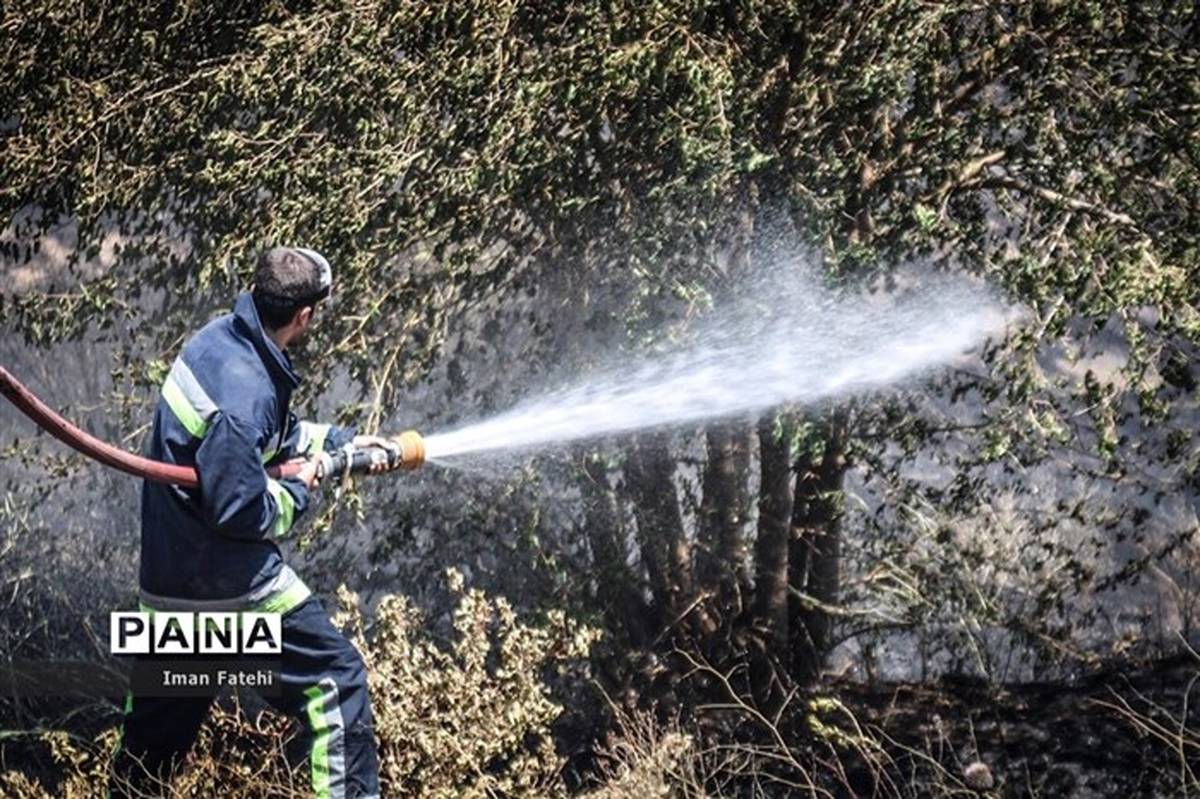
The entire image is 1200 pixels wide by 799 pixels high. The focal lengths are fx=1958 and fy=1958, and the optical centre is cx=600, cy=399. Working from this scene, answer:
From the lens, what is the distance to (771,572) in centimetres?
761

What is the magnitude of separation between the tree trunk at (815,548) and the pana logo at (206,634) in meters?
2.37

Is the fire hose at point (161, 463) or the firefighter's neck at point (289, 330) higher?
the firefighter's neck at point (289, 330)

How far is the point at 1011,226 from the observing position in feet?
23.0

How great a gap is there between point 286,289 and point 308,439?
0.54 metres

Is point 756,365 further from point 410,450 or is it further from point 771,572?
point 410,450

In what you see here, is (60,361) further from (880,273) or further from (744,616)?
(880,273)

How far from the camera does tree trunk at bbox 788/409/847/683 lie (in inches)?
284

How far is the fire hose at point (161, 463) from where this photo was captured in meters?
4.90

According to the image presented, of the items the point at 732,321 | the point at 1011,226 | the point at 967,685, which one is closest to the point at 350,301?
the point at 732,321

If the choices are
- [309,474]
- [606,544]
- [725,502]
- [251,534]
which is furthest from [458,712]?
[725,502]

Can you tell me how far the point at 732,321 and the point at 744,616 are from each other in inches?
52.8

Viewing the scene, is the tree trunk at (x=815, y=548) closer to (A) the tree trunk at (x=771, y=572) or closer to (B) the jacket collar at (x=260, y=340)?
(A) the tree trunk at (x=771, y=572)

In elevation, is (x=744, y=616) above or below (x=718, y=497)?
below

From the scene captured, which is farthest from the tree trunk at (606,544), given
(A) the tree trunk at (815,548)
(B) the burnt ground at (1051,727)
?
(B) the burnt ground at (1051,727)
